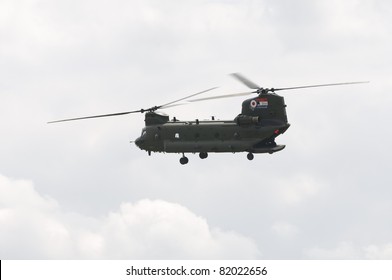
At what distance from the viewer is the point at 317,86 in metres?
99.1

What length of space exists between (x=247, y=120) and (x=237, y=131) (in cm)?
155

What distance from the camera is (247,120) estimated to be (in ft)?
337

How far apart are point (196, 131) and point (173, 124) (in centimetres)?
305

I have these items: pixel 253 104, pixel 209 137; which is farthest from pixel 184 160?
pixel 253 104

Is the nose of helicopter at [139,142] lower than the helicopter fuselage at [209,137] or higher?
higher

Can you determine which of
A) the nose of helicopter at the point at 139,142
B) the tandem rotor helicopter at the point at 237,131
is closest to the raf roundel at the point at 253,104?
the tandem rotor helicopter at the point at 237,131

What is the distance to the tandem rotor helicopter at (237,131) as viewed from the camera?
102562 millimetres

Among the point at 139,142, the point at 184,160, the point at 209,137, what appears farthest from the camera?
the point at 139,142

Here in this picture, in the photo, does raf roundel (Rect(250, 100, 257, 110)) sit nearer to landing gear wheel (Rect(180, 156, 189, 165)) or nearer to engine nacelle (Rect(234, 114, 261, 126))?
engine nacelle (Rect(234, 114, 261, 126))

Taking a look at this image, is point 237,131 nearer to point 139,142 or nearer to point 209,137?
point 209,137

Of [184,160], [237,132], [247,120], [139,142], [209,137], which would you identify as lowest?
[184,160]

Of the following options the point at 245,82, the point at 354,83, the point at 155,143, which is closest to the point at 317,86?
the point at 354,83

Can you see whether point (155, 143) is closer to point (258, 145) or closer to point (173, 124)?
point (173, 124)

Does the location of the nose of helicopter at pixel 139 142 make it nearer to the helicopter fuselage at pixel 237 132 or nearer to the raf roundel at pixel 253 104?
the helicopter fuselage at pixel 237 132
